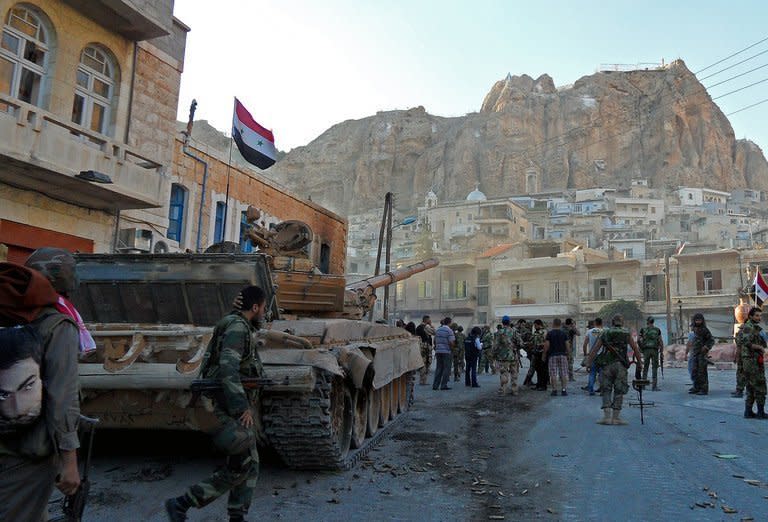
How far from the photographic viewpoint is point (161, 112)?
1428 centimetres

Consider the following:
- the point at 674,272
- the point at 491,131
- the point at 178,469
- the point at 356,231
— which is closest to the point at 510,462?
the point at 178,469

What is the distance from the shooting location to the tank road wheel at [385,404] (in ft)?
26.5

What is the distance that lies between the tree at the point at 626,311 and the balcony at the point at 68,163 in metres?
36.1

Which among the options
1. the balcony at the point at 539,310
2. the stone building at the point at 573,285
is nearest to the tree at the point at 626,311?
the stone building at the point at 573,285

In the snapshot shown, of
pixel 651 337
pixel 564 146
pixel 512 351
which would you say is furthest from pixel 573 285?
pixel 564 146

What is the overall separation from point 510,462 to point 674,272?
141 feet

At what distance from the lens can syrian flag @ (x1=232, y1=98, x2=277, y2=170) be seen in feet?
45.2

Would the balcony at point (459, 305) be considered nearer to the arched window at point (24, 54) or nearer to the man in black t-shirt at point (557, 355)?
the man in black t-shirt at point (557, 355)

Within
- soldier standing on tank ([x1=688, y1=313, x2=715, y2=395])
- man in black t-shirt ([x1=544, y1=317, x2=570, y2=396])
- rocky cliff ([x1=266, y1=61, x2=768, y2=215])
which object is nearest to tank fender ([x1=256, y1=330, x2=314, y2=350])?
man in black t-shirt ([x1=544, y1=317, x2=570, y2=396])

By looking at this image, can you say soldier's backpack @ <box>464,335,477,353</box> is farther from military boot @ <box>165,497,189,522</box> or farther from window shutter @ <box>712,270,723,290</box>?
window shutter @ <box>712,270,723,290</box>

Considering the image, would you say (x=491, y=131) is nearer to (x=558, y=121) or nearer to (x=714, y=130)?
(x=558, y=121)

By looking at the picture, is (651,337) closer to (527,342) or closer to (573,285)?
(527,342)

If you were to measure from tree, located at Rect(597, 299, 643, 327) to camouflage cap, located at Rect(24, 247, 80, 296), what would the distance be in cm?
4310

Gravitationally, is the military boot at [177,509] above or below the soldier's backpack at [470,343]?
below
